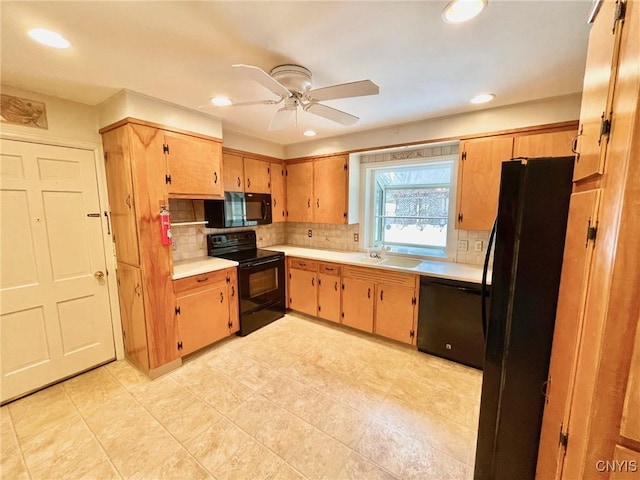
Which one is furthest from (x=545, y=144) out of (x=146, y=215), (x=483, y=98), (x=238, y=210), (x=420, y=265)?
(x=146, y=215)

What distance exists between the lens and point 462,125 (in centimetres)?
258

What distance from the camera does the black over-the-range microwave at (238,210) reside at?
3053mm

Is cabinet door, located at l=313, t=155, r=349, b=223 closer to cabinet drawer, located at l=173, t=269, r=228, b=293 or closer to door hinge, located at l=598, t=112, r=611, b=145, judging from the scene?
cabinet drawer, located at l=173, t=269, r=228, b=293

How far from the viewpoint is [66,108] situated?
2.18 m

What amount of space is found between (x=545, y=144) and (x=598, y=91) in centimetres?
172

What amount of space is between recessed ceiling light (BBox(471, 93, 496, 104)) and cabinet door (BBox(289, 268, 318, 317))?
246 cm

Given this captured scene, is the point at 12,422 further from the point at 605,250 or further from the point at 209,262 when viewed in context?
the point at 605,250

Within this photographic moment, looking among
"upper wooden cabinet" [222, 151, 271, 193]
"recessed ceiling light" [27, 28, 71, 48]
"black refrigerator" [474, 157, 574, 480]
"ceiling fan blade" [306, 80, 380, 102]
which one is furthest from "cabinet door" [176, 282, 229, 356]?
"black refrigerator" [474, 157, 574, 480]

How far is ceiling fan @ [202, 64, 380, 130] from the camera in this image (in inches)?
55.3

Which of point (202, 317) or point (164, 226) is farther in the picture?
point (202, 317)

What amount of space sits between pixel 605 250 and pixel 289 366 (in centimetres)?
243

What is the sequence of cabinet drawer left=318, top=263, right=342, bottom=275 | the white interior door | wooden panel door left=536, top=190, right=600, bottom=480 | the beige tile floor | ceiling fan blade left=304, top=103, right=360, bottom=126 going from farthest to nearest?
cabinet drawer left=318, top=263, right=342, bottom=275, the white interior door, ceiling fan blade left=304, top=103, right=360, bottom=126, the beige tile floor, wooden panel door left=536, top=190, right=600, bottom=480

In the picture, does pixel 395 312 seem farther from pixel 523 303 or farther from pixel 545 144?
pixel 545 144

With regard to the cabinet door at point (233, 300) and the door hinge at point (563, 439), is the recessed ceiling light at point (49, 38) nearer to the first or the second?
the cabinet door at point (233, 300)
